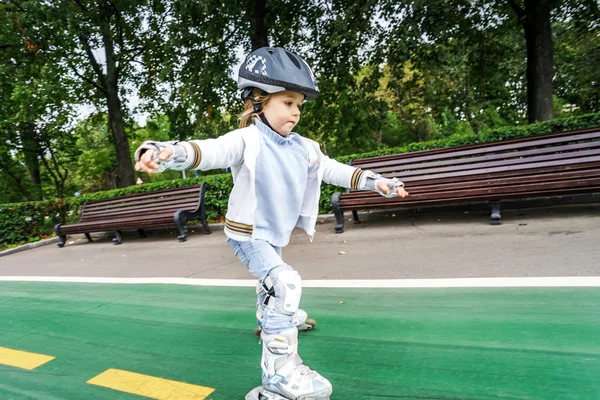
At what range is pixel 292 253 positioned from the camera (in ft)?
18.8

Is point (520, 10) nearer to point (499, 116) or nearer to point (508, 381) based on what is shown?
point (508, 381)

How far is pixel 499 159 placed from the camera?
241 inches

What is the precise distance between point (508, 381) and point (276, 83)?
6.35 feet

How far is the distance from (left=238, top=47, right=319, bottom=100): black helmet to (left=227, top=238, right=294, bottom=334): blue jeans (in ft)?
2.73

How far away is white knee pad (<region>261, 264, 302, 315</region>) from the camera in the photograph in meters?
1.98

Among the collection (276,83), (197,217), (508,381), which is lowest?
(508,381)

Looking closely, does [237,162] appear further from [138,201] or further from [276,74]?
[138,201]

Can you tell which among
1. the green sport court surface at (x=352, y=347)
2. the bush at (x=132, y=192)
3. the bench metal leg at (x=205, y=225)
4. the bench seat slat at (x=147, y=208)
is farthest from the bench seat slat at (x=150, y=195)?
the green sport court surface at (x=352, y=347)

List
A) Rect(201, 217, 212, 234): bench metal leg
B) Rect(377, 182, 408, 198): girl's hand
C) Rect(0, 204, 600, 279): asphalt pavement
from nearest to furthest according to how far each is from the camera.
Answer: Rect(377, 182, 408, 198): girl's hand < Rect(0, 204, 600, 279): asphalt pavement < Rect(201, 217, 212, 234): bench metal leg

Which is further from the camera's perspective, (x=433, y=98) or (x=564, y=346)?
(x=433, y=98)

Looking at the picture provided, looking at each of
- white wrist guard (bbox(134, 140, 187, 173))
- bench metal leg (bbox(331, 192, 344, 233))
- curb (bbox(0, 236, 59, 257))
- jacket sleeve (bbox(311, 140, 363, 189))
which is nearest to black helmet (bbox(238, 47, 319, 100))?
jacket sleeve (bbox(311, 140, 363, 189))

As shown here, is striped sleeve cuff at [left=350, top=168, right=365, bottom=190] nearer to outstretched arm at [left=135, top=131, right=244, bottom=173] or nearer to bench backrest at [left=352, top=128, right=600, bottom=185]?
outstretched arm at [left=135, top=131, right=244, bottom=173]

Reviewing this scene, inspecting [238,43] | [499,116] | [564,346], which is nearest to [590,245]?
[564,346]

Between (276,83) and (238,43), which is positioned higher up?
(238,43)
